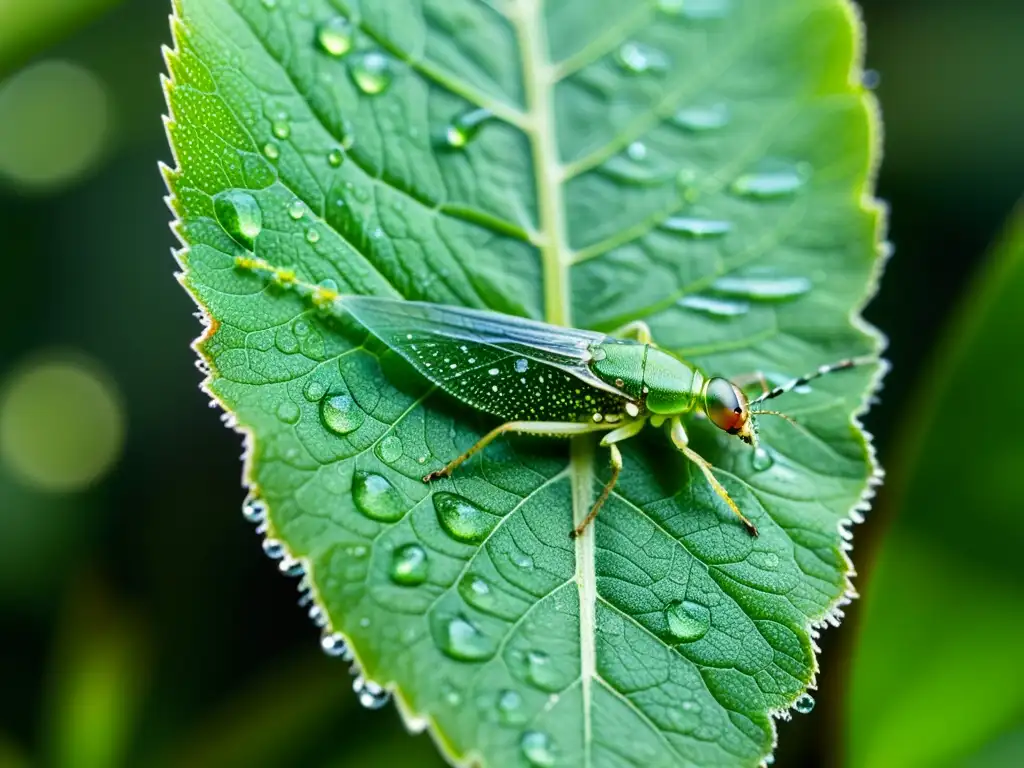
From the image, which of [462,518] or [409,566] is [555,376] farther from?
[409,566]

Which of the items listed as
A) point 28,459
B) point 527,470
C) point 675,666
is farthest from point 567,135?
point 28,459

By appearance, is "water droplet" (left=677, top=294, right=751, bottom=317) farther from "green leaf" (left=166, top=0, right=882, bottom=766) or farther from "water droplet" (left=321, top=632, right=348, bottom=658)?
"water droplet" (left=321, top=632, right=348, bottom=658)

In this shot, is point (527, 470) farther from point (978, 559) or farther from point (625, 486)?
point (978, 559)

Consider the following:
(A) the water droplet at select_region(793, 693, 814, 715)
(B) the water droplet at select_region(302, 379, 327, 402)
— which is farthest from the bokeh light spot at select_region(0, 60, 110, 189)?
(A) the water droplet at select_region(793, 693, 814, 715)

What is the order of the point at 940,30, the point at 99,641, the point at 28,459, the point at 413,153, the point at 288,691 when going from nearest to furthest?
the point at 413,153
the point at 288,691
the point at 99,641
the point at 28,459
the point at 940,30

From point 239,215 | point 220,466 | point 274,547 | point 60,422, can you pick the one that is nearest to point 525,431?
point 274,547

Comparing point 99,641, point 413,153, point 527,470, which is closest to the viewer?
point 527,470
